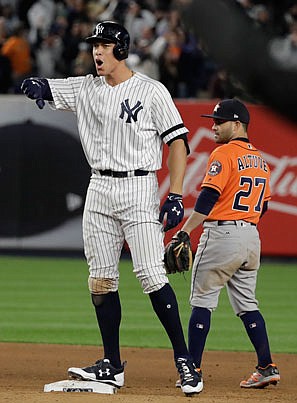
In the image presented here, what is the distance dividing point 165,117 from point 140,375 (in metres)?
1.84

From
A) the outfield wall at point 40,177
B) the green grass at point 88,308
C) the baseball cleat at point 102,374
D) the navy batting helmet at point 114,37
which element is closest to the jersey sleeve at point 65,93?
the navy batting helmet at point 114,37

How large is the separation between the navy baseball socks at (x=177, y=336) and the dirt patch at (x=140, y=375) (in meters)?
0.07

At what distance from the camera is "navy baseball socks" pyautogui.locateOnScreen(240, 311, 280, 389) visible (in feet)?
17.7

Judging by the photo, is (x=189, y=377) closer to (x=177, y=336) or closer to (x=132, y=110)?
(x=177, y=336)

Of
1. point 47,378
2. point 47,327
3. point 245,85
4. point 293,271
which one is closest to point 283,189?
point 293,271

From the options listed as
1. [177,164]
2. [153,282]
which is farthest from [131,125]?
[153,282]

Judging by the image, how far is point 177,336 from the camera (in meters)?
4.97

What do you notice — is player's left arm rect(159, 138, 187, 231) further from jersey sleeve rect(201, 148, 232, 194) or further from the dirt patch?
the dirt patch

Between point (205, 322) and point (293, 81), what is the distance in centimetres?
422

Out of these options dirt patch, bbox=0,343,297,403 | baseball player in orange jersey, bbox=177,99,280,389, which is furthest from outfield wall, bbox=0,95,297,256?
baseball player in orange jersey, bbox=177,99,280,389

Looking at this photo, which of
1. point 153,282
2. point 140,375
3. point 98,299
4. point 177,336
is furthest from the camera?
point 140,375

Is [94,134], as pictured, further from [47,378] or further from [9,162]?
[9,162]

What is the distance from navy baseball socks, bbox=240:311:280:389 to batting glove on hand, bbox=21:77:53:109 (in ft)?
5.58

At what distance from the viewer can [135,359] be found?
265 inches
